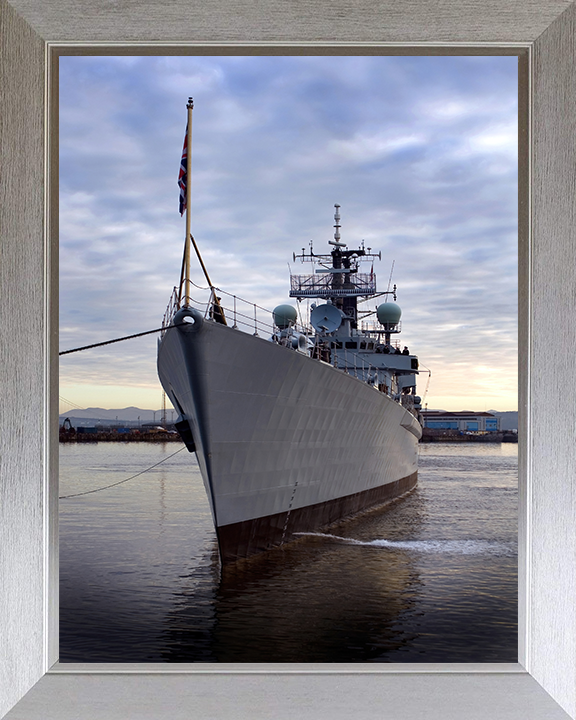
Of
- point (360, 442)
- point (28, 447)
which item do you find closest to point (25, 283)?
point (28, 447)

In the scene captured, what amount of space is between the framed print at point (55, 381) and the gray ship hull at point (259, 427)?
2.60 meters

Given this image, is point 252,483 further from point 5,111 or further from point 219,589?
point 5,111

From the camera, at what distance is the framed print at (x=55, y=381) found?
6.49 ft

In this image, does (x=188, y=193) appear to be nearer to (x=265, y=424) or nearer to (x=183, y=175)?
(x=183, y=175)

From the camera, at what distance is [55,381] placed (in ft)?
6.95

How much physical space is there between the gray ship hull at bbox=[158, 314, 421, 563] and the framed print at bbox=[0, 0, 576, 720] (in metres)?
2.60

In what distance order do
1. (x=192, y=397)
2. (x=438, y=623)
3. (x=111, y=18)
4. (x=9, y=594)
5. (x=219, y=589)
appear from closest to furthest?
(x=9, y=594) < (x=111, y=18) < (x=438, y=623) < (x=192, y=397) < (x=219, y=589)

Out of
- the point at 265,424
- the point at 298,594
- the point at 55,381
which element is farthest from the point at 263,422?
the point at 55,381

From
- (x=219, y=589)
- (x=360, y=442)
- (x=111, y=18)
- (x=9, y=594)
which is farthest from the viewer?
(x=360, y=442)

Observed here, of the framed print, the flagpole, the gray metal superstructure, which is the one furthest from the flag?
the framed print

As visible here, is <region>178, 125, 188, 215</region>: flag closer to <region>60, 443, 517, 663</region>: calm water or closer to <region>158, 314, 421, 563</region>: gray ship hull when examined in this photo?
<region>158, 314, 421, 563</region>: gray ship hull

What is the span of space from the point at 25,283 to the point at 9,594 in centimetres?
92

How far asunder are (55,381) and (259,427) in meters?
3.32

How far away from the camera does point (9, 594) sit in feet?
6.38
